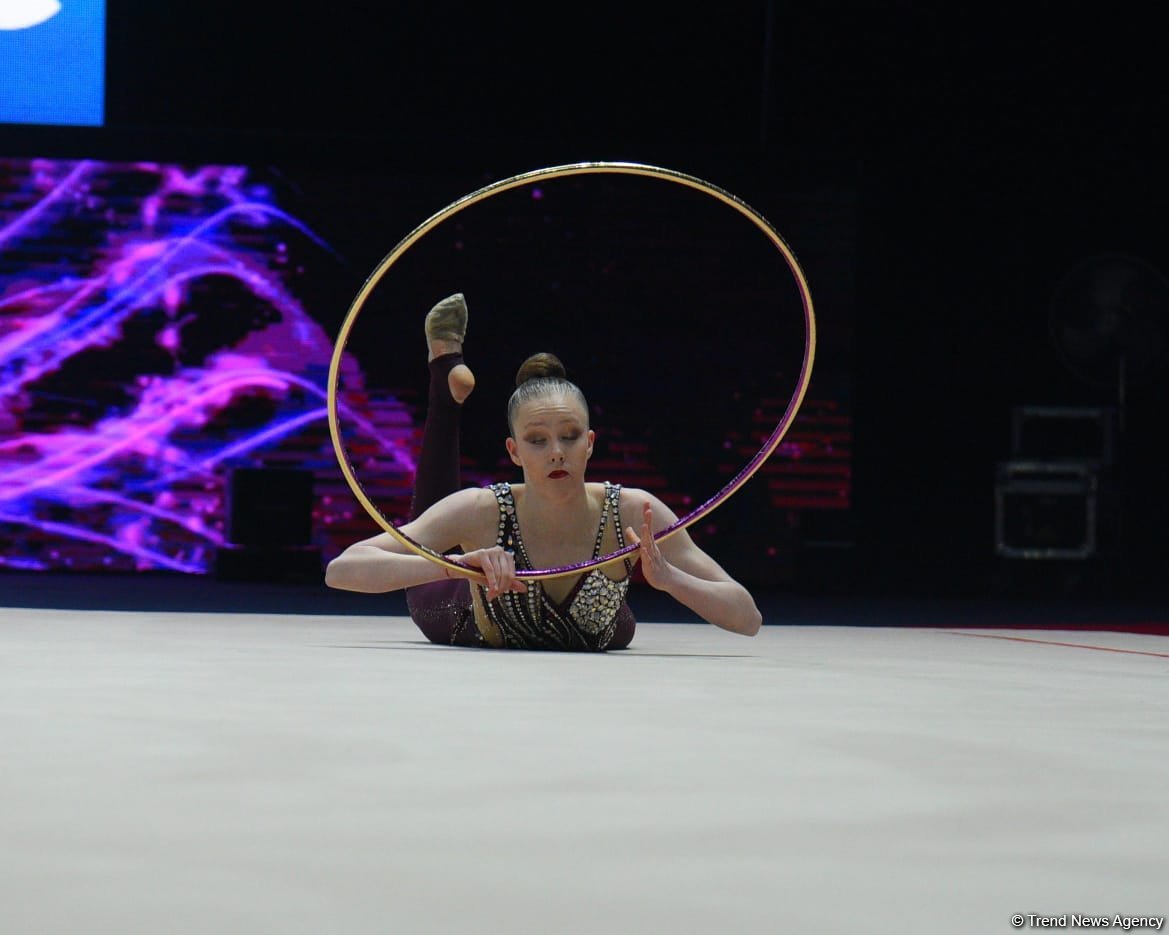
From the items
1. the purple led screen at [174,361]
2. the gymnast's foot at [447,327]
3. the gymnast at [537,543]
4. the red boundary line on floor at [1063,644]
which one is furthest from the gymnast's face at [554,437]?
the purple led screen at [174,361]

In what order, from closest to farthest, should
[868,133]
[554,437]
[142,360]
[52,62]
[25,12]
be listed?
[554,437]
[25,12]
[52,62]
[142,360]
[868,133]

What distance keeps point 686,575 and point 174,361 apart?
4.92 m

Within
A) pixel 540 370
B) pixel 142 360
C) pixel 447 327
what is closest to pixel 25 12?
pixel 142 360

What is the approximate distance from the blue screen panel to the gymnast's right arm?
4.39m

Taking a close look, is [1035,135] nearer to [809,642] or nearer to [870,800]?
[809,642]

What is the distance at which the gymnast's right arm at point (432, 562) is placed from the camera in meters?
3.25

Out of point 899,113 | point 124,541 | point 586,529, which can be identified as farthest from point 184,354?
point 586,529

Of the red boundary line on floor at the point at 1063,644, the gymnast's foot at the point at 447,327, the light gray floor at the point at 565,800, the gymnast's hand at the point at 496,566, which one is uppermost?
the gymnast's foot at the point at 447,327

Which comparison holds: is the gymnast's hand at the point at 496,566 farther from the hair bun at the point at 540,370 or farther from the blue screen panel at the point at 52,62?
the blue screen panel at the point at 52,62

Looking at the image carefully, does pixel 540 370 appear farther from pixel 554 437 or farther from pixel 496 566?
pixel 496 566

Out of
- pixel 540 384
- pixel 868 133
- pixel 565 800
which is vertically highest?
pixel 868 133

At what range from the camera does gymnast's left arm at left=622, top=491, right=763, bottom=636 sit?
3230 mm

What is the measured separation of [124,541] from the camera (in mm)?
7656

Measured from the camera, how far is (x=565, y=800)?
5.40 feet
